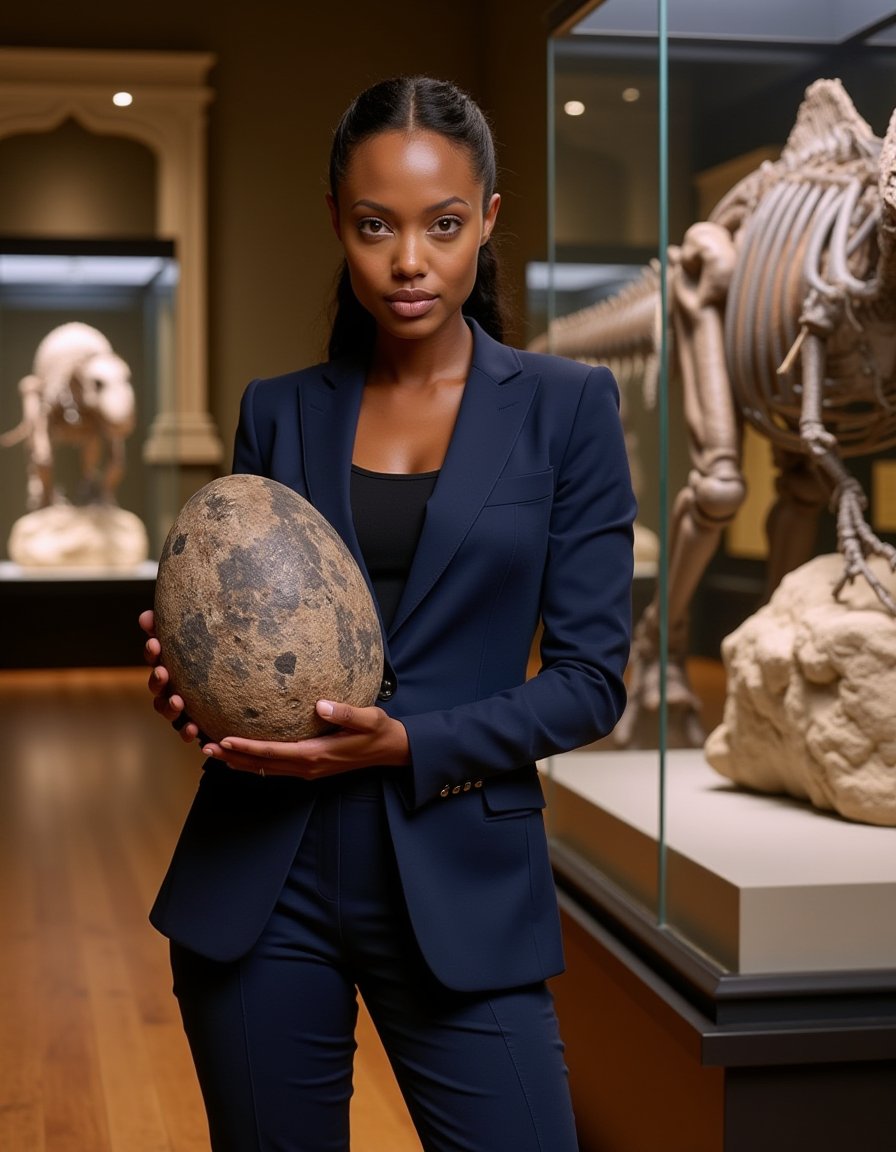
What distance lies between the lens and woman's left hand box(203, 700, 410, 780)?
168cm

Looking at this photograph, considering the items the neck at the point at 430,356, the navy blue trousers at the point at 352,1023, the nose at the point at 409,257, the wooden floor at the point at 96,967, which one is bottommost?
the wooden floor at the point at 96,967

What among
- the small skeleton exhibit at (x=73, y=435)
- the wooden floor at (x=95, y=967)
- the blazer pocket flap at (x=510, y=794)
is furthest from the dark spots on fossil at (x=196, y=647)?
the small skeleton exhibit at (x=73, y=435)

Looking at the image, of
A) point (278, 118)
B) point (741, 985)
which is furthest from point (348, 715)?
point (278, 118)

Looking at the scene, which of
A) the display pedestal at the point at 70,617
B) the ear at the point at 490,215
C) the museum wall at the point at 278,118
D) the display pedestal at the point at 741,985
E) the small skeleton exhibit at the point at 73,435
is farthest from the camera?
the museum wall at the point at 278,118

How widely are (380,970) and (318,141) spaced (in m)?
12.0

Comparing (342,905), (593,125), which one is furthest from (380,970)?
(593,125)

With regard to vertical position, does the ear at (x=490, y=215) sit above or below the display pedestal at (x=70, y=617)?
above

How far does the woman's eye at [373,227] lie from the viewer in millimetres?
1787

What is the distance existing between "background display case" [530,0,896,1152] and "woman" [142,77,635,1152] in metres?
1.04

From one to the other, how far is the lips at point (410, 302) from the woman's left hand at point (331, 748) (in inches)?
17.1

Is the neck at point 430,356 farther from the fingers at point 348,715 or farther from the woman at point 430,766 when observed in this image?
the fingers at point 348,715

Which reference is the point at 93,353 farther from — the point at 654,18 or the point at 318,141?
the point at 654,18

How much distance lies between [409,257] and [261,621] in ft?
1.37

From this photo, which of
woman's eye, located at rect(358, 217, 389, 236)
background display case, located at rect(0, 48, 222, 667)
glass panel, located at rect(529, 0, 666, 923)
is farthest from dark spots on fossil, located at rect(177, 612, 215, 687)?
background display case, located at rect(0, 48, 222, 667)
